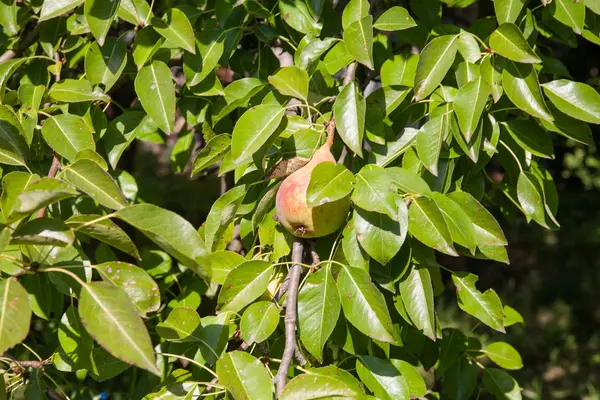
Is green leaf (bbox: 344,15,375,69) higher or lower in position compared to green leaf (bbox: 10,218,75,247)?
lower

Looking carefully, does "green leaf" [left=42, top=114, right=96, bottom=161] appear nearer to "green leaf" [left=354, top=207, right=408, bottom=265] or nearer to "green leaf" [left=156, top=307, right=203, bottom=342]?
"green leaf" [left=156, top=307, right=203, bottom=342]

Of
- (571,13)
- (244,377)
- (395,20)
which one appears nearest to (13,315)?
(244,377)

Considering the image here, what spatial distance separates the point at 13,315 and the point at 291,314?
434mm

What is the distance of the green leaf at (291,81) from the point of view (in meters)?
1.27

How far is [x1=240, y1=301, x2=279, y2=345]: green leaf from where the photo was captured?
1.17 metres

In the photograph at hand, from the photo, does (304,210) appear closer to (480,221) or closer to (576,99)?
(480,221)

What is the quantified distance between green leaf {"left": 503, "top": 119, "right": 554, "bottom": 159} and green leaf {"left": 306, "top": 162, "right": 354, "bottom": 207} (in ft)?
1.50

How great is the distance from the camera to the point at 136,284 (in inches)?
42.8

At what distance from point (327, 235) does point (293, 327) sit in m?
0.22

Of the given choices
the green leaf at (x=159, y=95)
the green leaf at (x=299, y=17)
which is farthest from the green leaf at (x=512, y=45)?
the green leaf at (x=159, y=95)

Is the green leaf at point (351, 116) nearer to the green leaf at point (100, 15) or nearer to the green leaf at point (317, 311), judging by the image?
the green leaf at point (317, 311)

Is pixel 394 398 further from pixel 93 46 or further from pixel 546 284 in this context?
pixel 546 284

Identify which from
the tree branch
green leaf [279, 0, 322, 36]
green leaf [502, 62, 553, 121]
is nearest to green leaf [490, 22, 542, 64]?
green leaf [502, 62, 553, 121]

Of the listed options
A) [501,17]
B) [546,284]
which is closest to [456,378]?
[501,17]
